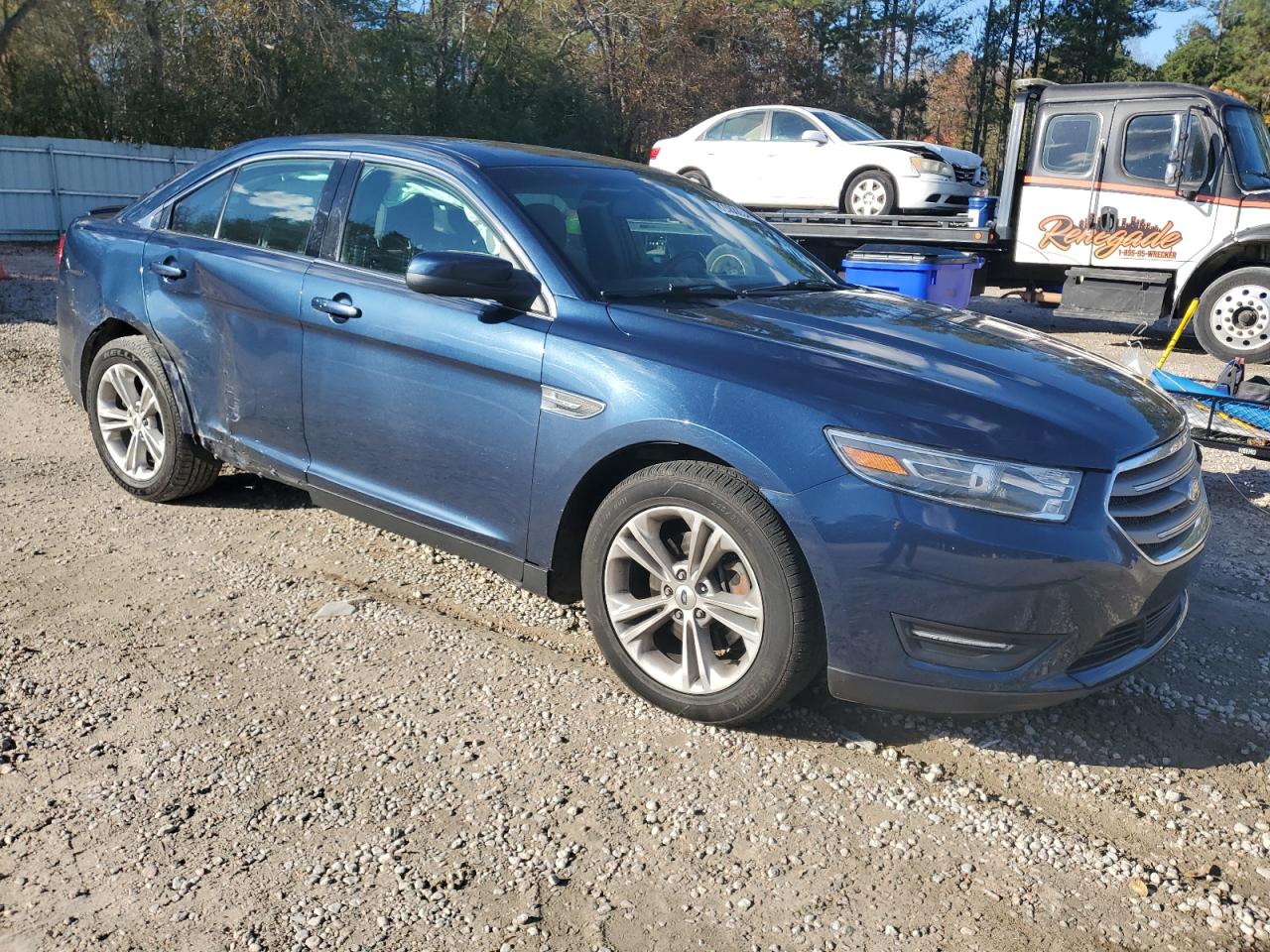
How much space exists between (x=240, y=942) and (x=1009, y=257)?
1153cm

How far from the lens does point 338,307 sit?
3.96m

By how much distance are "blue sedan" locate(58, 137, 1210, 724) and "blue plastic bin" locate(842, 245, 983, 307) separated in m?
5.20

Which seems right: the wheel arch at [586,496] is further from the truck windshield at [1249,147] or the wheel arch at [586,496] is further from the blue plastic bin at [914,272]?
the truck windshield at [1249,147]

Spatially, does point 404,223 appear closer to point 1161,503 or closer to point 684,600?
point 684,600

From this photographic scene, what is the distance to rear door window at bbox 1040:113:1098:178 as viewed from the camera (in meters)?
11.2

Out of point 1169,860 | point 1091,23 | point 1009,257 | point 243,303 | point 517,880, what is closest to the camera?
point 517,880

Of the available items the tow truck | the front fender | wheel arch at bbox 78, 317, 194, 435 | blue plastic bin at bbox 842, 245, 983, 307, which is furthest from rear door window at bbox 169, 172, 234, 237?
the tow truck

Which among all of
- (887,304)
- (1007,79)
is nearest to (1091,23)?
(1007,79)

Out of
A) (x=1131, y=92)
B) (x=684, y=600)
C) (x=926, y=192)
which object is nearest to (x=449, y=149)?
(x=684, y=600)

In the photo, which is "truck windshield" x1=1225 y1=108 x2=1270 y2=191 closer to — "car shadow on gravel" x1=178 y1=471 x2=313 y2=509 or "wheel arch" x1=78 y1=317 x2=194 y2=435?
"car shadow on gravel" x1=178 y1=471 x2=313 y2=509

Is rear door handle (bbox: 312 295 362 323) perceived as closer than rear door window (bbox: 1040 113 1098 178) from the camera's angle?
Yes

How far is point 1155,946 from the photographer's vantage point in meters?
2.39

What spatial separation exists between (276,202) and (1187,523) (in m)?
3.61

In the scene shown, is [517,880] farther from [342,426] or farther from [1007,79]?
[1007,79]
